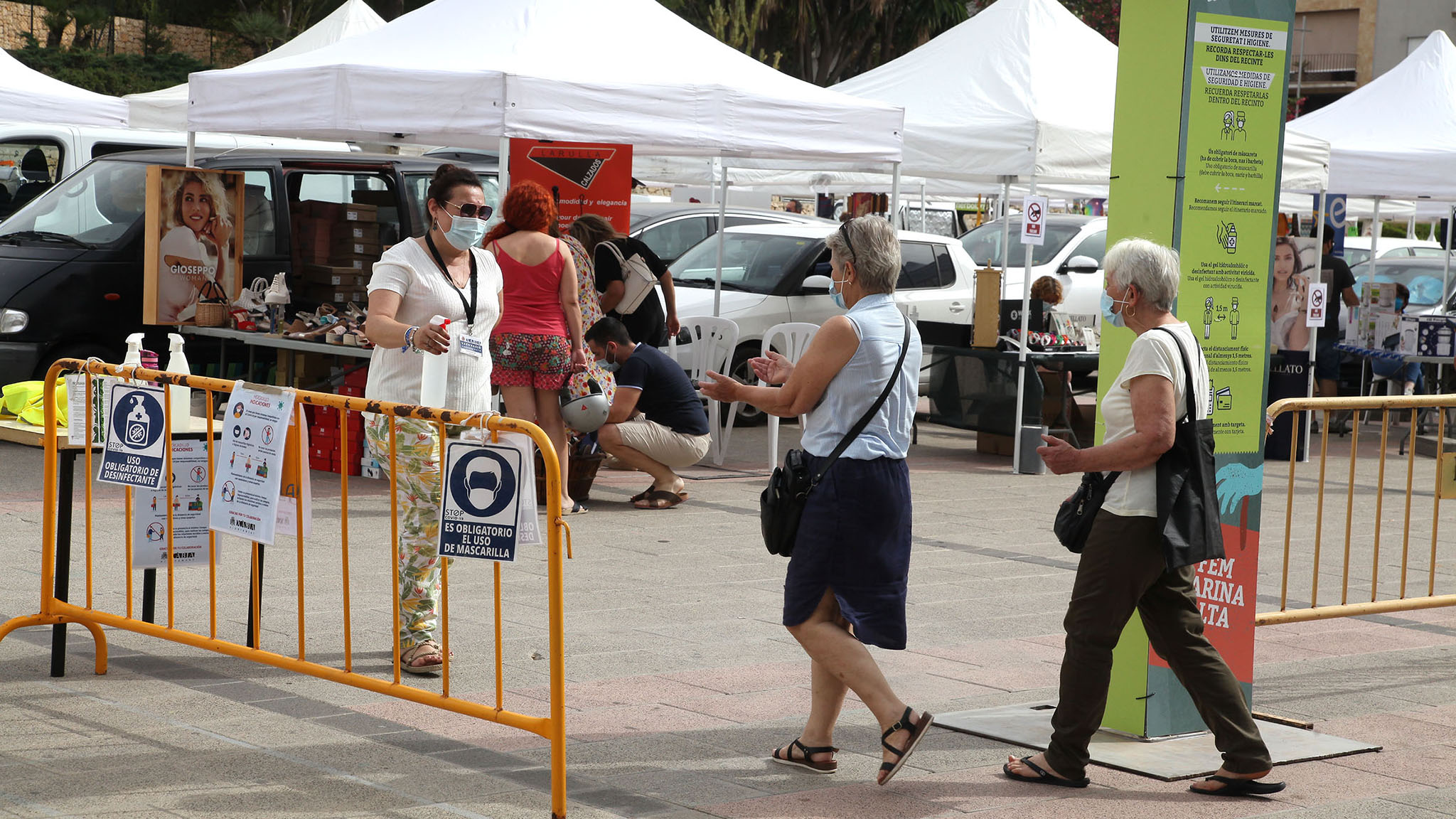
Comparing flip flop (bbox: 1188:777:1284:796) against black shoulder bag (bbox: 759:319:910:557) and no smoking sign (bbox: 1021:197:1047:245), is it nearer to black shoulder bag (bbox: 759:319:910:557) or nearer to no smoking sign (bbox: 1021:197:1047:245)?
black shoulder bag (bbox: 759:319:910:557)

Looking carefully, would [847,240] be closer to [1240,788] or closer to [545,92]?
[1240,788]

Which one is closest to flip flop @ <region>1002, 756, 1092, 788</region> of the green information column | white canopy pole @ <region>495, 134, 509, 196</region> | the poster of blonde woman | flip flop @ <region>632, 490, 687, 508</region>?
the green information column

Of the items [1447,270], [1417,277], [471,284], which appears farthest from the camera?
[1417,277]

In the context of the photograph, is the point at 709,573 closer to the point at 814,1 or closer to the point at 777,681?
the point at 777,681

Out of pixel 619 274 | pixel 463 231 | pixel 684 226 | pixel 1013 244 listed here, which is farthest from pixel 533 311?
pixel 1013 244

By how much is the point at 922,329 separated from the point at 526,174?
3661 millimetres

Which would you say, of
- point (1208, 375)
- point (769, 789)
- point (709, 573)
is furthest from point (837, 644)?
point (709, 573)

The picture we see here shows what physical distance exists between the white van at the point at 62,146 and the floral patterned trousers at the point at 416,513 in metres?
8.59

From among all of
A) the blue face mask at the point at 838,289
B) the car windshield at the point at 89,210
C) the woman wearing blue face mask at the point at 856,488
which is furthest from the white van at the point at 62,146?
the woman wearing blue face mask at the point at 856,488

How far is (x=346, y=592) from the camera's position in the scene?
496 centimetres

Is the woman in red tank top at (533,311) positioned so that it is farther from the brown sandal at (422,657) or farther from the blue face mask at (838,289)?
the blue face mask at (838,289)

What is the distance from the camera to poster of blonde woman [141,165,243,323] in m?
11.0

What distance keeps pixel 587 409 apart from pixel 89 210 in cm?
479

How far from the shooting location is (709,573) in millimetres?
7828
